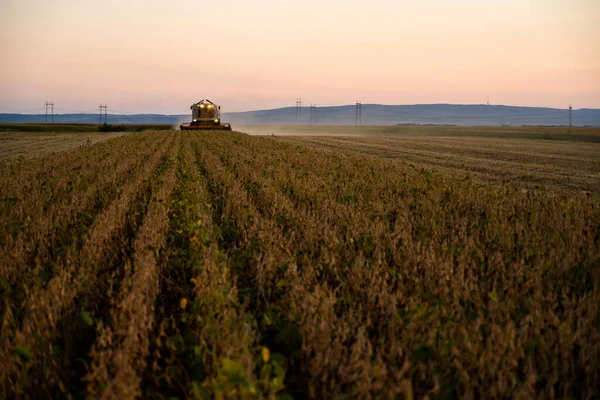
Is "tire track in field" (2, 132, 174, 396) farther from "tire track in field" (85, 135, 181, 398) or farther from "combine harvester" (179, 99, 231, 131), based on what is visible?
"combine harvester" (179, 99, 231, 131)

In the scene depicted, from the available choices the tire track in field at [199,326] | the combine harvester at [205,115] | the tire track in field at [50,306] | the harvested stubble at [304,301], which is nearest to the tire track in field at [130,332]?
the harvested stubble at [304,301]

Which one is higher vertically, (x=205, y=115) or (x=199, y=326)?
(x=205, y=115)

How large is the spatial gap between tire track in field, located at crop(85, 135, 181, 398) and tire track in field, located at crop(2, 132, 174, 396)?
34cm

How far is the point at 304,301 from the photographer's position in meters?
3.85

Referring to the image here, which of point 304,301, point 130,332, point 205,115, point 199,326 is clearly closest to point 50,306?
point 130,332

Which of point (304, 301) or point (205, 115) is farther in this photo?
point (205, 115)

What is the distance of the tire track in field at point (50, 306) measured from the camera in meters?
3.15

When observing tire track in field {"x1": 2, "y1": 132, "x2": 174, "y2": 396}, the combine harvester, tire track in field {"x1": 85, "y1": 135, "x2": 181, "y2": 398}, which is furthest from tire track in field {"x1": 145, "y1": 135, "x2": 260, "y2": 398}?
the combine harvester

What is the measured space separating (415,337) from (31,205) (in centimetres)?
723

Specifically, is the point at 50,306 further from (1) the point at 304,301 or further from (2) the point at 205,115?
(2) the point at 205,115

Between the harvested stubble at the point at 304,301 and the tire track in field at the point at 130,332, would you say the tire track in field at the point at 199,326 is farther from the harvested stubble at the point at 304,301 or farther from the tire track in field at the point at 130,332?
the tire track in field at the point at 130,332

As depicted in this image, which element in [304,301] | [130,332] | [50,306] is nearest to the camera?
[130,332]

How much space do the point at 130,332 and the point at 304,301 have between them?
131 cm

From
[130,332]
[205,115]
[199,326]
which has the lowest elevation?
[199,326]
